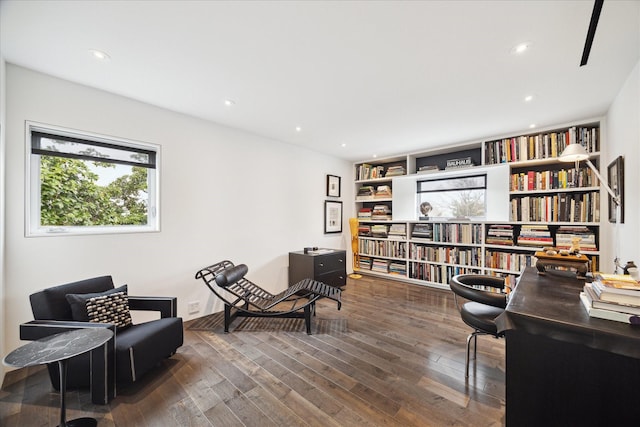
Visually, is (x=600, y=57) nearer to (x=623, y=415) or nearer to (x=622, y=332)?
(x=622, y=332)

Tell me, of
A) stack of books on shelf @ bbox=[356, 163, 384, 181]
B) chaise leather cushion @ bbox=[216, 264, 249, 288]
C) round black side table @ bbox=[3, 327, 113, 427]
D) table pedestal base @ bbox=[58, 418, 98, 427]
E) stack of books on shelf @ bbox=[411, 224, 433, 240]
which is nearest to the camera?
round black side table @ bbox=[3, 327, 113, 427]

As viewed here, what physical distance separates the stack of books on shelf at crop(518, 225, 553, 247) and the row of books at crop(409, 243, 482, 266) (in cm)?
60

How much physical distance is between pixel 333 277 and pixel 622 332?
3.47 meters

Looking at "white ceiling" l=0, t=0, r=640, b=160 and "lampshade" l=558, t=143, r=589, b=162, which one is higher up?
"white ceiling" l=0, t=0, r=640, b=160

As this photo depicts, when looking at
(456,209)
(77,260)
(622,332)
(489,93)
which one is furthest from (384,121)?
(77,260)

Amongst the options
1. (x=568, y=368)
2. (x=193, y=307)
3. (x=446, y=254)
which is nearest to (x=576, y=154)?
(x=568, y=368)

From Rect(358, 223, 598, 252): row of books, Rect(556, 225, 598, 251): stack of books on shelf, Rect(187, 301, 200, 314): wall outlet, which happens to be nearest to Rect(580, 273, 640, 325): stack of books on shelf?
Rect(358, 223, 598, 252): row of books

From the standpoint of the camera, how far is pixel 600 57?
6.25ft

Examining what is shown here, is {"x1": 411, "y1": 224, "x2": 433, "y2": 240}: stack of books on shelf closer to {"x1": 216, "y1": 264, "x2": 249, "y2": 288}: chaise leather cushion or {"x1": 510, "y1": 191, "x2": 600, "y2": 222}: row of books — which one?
{"x1": 510, "y1": 191, "x2": 600, "y2": 222}: row of books

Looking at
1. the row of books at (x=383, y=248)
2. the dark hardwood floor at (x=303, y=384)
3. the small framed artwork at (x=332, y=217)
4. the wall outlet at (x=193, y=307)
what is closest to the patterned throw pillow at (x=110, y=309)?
the dark hardwood floor at (x=303, y=384)

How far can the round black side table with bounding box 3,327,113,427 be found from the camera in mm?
1326

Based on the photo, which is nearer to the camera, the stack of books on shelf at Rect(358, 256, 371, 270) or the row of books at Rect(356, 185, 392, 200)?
the row of books at Rect(356, 185, 392, 200)

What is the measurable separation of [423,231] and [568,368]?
3625 millimetres

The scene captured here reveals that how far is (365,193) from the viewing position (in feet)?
18.1
